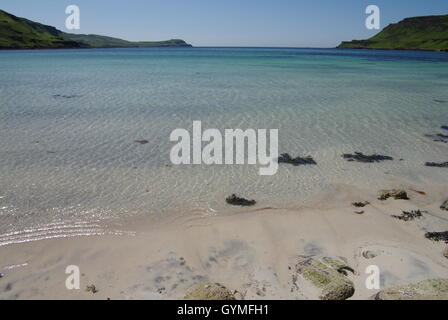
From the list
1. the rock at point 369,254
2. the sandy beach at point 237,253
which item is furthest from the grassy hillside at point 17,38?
the rock at point 369,254

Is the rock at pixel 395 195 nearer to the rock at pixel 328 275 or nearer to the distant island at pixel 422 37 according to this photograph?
the rock at pixel 328 275

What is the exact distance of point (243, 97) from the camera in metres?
26.4

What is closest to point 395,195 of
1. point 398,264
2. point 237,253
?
point 398,264

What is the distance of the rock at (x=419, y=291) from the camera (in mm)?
5461

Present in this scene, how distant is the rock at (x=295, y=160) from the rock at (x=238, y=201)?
12.1ft

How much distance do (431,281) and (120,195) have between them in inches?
336

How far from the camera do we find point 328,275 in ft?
21.3

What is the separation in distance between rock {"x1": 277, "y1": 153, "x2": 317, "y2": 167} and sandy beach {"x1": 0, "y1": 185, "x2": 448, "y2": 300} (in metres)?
3.44

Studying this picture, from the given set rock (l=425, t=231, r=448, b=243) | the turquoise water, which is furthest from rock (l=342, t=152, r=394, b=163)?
rock (l=425, t=231, r=448, b=243)

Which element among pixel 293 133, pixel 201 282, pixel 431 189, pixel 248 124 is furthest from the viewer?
pixel 248 124

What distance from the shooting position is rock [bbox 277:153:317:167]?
13202mm

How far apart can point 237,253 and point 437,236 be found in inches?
203
